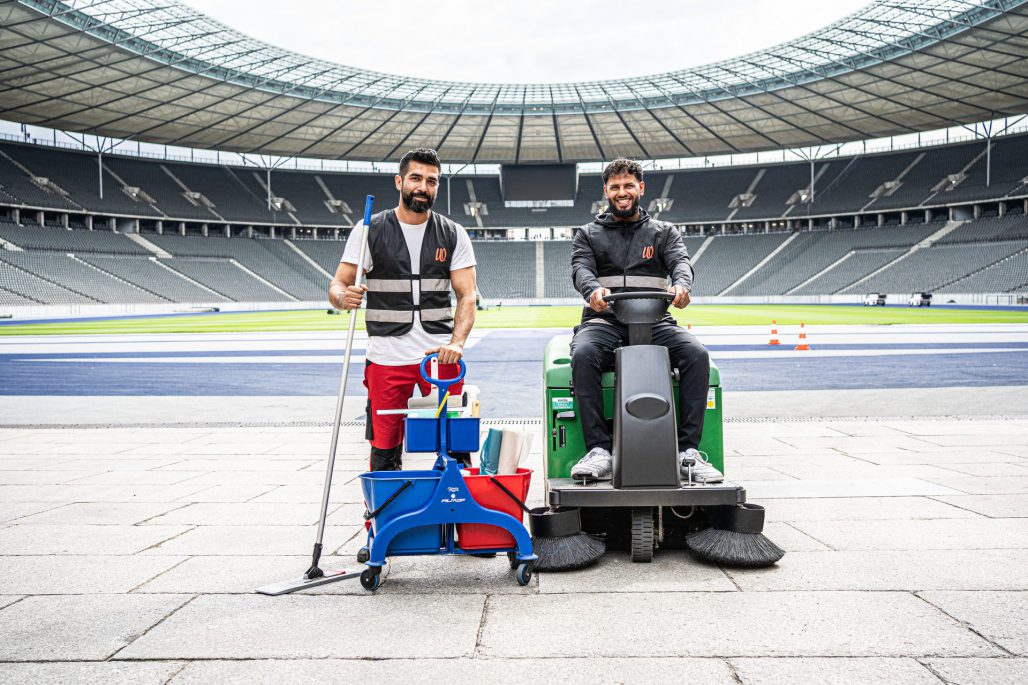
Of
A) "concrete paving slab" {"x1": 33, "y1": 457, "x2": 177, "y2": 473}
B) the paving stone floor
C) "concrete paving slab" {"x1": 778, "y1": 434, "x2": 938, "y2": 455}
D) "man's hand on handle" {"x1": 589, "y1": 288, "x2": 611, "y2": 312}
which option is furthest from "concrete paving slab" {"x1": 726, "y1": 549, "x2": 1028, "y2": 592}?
"concrete paving slab" {"x1": 33, "y1": 457, "x2": 177, "y2": 473}

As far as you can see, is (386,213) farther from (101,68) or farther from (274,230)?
(274,230)

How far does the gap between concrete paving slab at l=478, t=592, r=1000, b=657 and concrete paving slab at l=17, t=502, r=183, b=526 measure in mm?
2632

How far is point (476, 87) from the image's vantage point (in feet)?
163

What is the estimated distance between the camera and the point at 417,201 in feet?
13.3

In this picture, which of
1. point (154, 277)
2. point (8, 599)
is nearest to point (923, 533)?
point (8, 599)

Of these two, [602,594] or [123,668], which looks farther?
[602,594]

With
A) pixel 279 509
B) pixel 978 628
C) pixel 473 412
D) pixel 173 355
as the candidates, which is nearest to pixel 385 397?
pixel 473 412

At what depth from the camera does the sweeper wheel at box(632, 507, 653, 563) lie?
3.73 metres

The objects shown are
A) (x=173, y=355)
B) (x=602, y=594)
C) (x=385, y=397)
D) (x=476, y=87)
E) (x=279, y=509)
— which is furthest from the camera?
(x=476, y=87)

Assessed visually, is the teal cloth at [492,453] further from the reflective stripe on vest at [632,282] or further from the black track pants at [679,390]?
the reflective stripe on vest at [632,282]

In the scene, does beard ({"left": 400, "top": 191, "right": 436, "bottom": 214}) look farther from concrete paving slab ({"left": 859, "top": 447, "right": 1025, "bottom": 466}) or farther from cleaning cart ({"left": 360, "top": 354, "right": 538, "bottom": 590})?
concrete paving slab ({"left": 859, "top": 447, "right": 1025, "bottom": 466})

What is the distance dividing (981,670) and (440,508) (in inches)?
82.9

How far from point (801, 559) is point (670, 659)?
1.40 metres

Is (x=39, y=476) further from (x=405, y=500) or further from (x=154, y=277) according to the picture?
(x=154, y=277)
